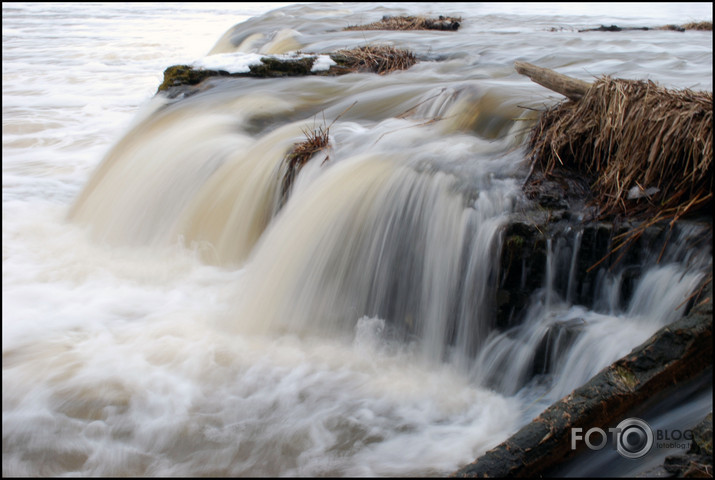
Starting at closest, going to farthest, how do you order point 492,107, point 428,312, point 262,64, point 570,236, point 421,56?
point 570,236 < point 428,312 < point 492,107 < point 262,64 < point 421,56

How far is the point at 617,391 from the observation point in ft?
7.71

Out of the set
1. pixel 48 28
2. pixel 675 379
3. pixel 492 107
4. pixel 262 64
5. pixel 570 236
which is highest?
pixel 48 28

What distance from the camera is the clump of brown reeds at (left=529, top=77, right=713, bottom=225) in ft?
10.5

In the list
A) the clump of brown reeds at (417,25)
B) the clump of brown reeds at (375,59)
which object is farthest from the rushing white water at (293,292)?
the clump of brown reeds at (417,25)

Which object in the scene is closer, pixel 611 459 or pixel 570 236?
pixel 611 459

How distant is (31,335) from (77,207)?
7.55ft

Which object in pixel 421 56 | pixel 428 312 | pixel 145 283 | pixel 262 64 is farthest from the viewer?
pixel 421 56

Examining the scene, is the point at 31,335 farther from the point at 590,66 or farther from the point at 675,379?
the point at 590,66

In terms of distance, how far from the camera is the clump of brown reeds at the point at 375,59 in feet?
25.1

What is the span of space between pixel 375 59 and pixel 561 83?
406 centimetres

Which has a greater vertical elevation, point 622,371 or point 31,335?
point 622,371

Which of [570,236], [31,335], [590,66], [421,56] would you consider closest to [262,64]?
[421,56]

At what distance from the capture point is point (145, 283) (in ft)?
15.4

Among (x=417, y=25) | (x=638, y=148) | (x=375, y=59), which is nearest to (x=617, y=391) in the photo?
(x=638, y=148)
